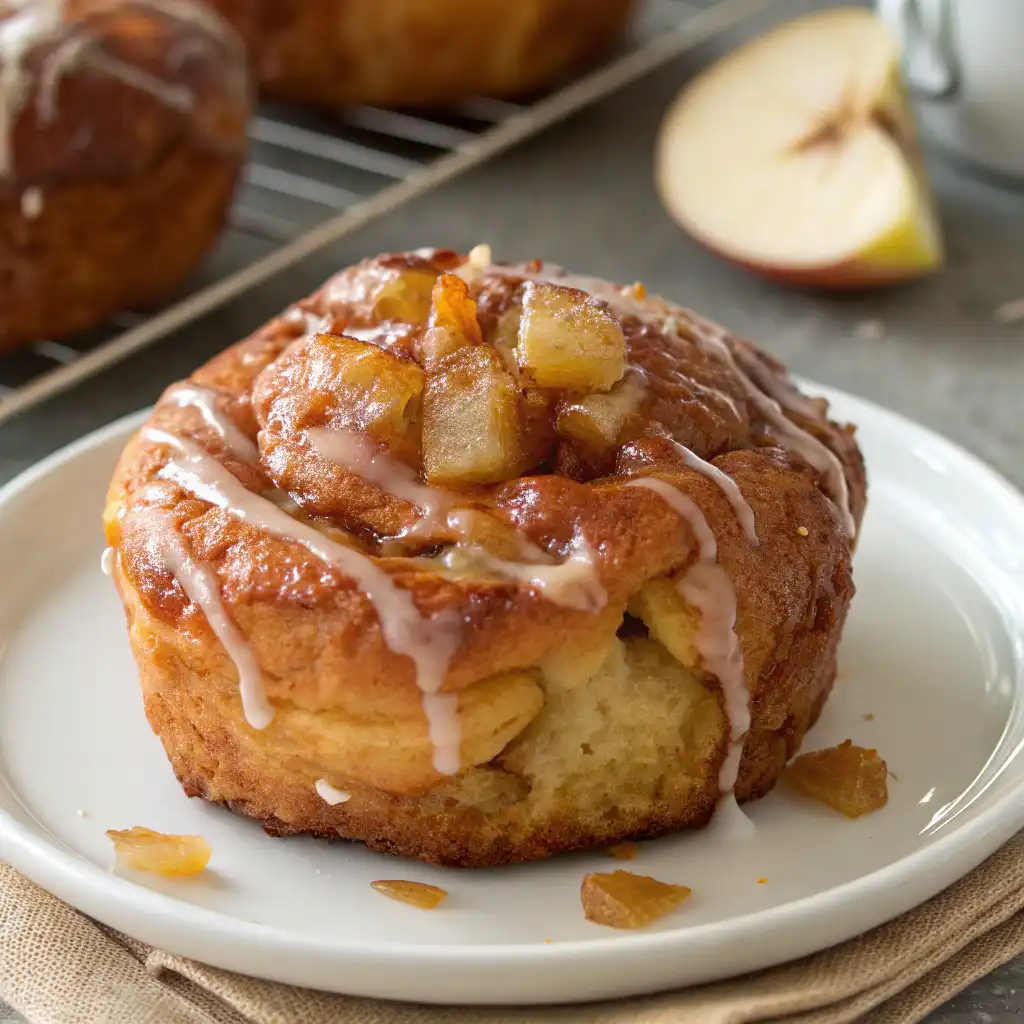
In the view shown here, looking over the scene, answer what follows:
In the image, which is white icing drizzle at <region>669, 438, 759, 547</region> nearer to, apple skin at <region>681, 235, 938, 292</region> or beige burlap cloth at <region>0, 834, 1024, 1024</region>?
beige burlap cloth at <region>0, 834, 1024, 1024</region>

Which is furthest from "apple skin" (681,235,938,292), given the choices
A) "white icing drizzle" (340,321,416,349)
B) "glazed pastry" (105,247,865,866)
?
"white icing drizzle" (340,321,416,349)

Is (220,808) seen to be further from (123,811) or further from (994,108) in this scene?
(994,108)

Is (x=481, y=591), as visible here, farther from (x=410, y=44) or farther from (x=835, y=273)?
(x=410, y=44)

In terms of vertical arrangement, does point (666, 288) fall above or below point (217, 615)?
below

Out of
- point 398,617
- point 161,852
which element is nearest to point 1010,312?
point 398,617

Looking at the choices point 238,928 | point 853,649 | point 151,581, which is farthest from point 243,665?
point 853,649

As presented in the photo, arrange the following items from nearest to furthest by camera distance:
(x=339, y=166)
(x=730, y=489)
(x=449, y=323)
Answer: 1. (x=730, y=489)
2. (x=449, y=323)
3. (x=339, y=166)
